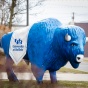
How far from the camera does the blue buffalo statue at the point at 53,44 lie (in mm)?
8938

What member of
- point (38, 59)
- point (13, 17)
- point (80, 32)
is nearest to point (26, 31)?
point (38, 59)

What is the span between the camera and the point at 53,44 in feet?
31.3

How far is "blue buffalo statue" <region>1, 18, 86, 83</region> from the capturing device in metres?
8.94

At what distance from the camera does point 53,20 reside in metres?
10.0

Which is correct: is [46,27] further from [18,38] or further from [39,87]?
[39,87]

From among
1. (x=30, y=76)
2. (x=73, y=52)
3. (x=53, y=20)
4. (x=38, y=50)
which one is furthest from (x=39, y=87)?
(x=53, y=20)

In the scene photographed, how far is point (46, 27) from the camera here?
9.66 m

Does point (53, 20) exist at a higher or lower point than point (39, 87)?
higher

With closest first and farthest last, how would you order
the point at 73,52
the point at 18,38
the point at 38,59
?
the point at 73,52
the point at 38,59
the point at 18,38

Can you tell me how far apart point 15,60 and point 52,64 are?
1.15 m

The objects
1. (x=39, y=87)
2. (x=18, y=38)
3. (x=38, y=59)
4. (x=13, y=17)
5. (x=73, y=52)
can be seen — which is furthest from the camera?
(x=13, y=17)

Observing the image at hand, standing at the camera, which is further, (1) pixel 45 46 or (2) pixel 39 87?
(1) pixel 45 46

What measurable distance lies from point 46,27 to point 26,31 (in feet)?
2.28

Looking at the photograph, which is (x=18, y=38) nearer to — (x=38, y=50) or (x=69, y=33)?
(x=38, y=50)
